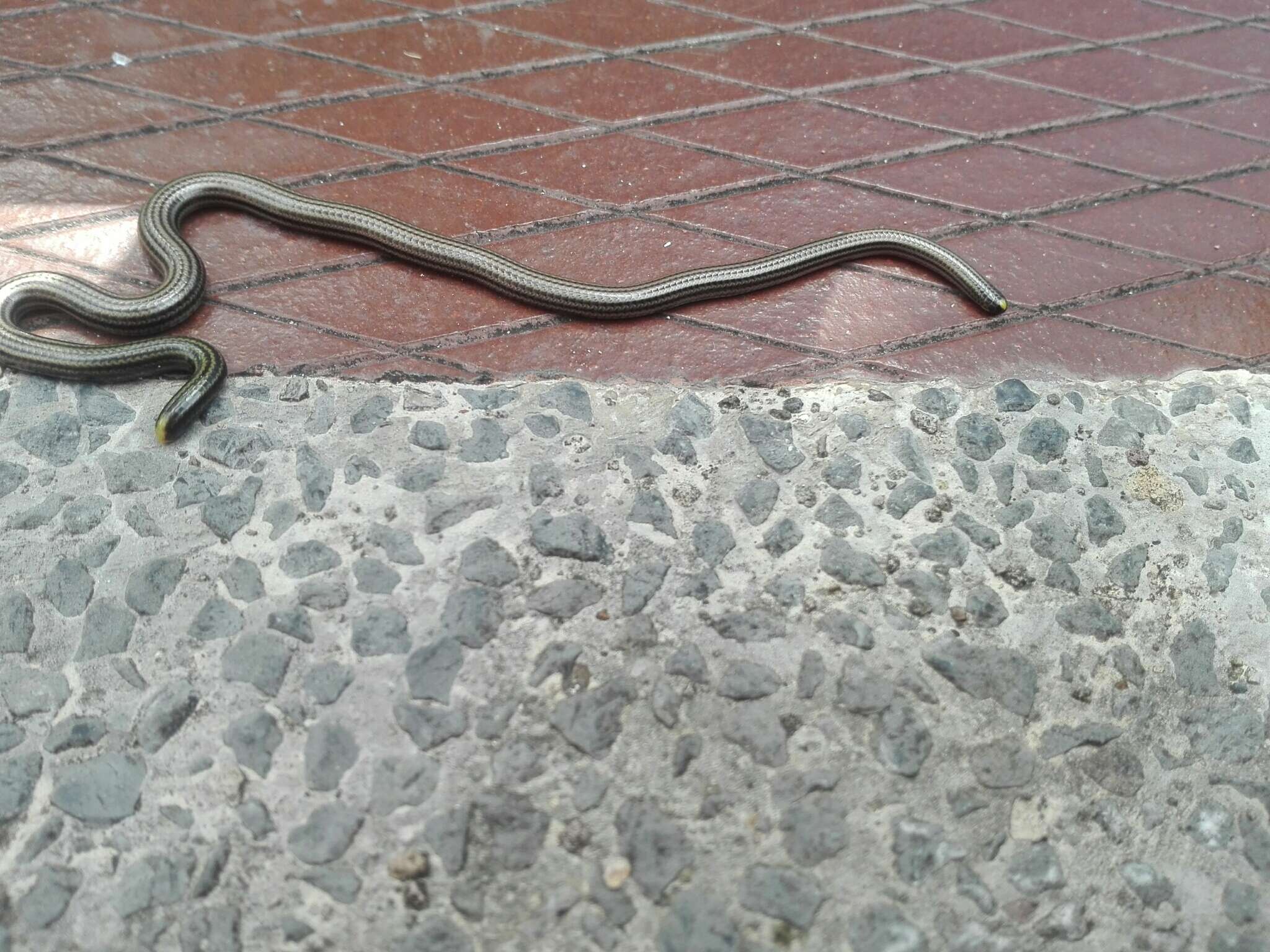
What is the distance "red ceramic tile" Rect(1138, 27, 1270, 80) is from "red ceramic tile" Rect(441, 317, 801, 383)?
2.59 metres

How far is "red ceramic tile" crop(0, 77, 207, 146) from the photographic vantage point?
370cm

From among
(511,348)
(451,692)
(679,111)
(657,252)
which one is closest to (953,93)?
(679,111)

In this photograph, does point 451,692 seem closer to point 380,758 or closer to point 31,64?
point 380,758

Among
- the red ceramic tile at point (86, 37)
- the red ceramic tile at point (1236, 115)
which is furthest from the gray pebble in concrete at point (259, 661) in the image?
the red ceramic tile at point (1236, 115)

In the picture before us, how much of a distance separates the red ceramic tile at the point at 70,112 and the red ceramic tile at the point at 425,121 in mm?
500

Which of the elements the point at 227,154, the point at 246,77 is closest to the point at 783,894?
the point at 227,154

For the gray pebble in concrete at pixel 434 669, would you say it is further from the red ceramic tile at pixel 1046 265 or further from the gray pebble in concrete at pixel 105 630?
the red ceramic tile at pixel 1046 265

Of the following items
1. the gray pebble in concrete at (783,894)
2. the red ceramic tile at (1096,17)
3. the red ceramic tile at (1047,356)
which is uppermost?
the red ceramic tile at (1096,17)

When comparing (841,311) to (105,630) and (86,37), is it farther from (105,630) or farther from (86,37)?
(86,37)

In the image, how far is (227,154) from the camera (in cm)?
379

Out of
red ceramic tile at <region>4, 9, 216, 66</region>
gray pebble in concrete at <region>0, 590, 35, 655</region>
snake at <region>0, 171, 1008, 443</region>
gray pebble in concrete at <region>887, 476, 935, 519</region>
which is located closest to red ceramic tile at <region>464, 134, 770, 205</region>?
snake at <region>0, 171, 1008, 443</region>

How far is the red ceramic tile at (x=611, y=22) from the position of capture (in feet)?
13.7

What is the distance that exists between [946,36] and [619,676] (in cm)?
337

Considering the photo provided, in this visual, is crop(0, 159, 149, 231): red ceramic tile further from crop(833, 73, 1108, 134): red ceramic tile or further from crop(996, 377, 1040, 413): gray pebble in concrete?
crop(996, 377, 1040, 413): gray pebble in concrete
